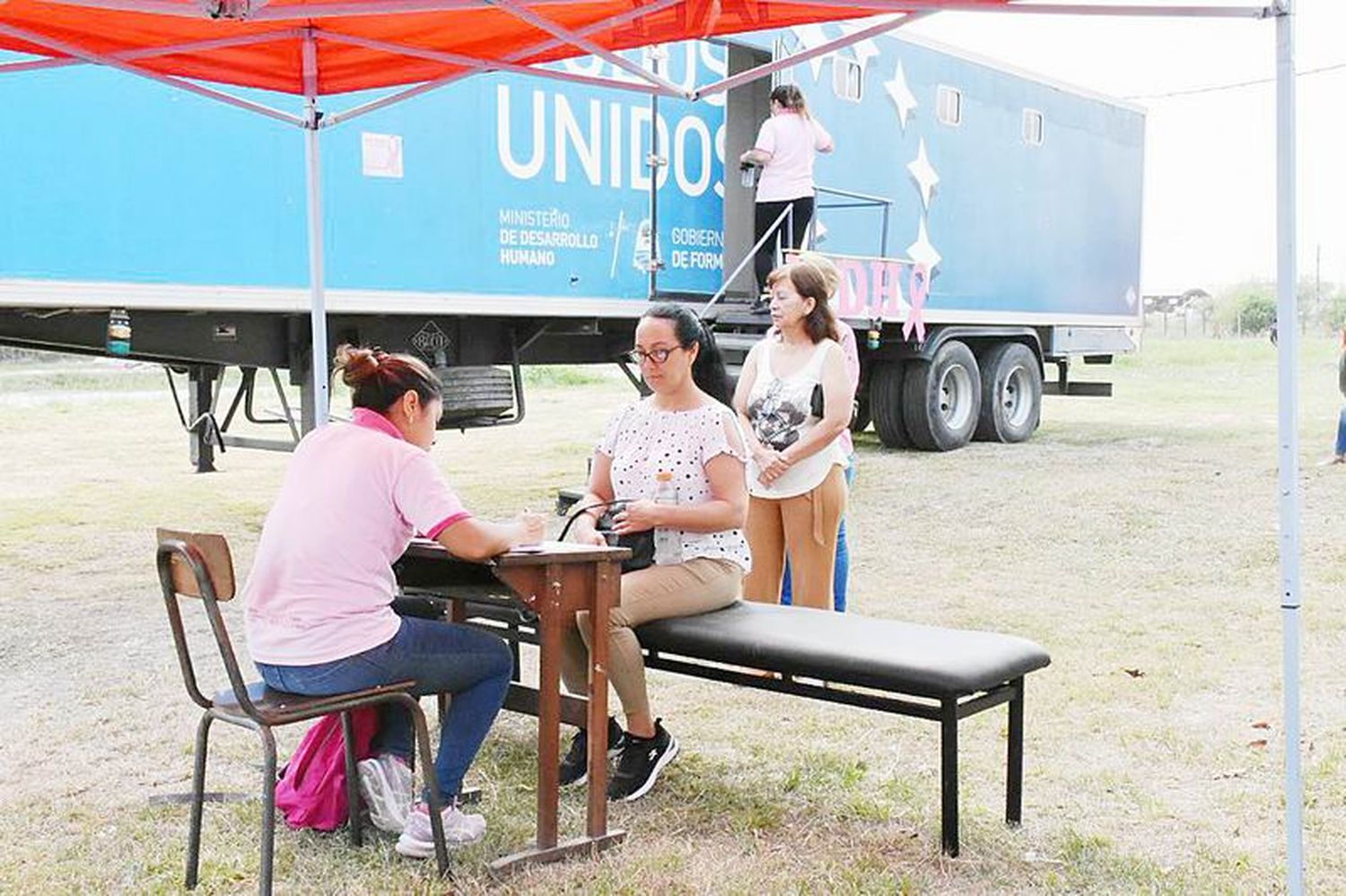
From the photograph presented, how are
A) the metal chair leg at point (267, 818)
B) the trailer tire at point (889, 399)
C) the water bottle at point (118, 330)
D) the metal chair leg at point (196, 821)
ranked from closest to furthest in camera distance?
the metal chair leg at point (267, 818) → the metal chair leg at point (196, 821) → the water bottle at point (118, 330) → the trailer tire at point (889, 399)

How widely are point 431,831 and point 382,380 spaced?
1.07m

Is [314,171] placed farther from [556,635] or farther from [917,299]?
[917,299]

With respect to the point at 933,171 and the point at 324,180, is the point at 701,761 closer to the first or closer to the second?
the point at 324,180

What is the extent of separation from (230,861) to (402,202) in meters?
4.83

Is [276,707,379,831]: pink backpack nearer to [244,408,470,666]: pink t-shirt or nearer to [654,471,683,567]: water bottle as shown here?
[244,408,470,666]: pink t-shirt

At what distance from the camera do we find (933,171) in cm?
1252

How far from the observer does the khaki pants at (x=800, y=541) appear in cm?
502

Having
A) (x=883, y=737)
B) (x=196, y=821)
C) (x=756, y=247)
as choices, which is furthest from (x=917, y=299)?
(x=196, y=821)

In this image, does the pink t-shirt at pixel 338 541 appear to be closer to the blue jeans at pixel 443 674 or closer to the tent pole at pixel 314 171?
the blue jeans at pixel 443 674

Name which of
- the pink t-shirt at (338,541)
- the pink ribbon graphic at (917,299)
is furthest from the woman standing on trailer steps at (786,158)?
the pink t-shirt at (338,541)

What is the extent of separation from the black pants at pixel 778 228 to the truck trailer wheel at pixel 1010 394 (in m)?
4.48

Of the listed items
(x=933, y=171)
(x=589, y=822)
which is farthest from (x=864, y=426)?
(x=589, y=822)

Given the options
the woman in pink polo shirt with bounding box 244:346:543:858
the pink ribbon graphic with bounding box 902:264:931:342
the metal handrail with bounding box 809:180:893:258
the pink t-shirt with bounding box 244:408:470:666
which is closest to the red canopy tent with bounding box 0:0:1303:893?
the woman in pink polo shirt with bounding box 244:346:543:858

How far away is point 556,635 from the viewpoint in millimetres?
3639
